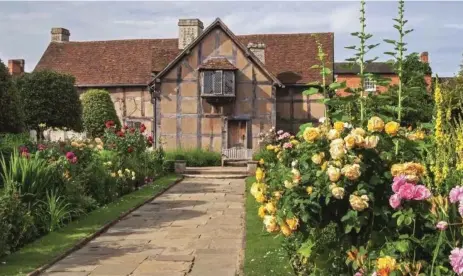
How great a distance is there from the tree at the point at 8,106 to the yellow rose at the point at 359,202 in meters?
17.0

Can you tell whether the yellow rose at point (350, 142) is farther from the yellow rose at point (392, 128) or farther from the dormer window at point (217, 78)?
the dormer window at point (217, 78)

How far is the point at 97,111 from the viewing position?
3002 centimetres

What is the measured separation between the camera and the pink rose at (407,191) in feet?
12.2

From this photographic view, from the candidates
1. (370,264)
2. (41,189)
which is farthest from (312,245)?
(41,189)

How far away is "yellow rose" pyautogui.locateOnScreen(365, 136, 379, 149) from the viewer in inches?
164

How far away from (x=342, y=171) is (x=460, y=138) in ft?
2.79

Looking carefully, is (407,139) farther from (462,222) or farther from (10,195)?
(10,195)

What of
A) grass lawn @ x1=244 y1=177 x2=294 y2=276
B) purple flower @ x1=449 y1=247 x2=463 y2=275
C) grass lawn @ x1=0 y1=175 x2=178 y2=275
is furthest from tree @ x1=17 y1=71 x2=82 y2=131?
purple flower @ x1=449 y1=247 x2=463 y2=275

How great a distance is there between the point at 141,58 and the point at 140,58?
62mm

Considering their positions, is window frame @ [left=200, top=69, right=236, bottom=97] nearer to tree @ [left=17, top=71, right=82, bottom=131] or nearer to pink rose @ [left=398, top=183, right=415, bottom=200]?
tree @ [left=17, top=71, right=82, bottom=131]

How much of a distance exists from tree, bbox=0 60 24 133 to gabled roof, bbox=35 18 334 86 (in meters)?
10.1

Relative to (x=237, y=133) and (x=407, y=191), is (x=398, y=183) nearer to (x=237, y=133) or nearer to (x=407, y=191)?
(x=407, y=191)

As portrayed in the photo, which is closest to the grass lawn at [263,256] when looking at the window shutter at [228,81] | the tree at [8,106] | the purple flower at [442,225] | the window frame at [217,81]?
the purple flower at [442,225]

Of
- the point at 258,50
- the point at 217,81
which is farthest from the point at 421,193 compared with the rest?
the point at 258,50
